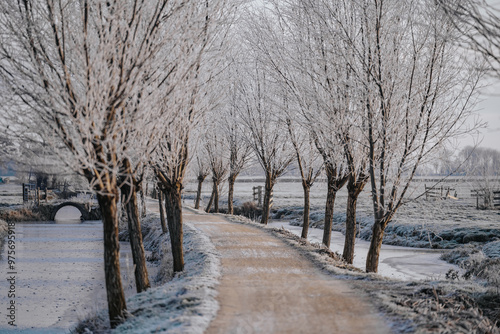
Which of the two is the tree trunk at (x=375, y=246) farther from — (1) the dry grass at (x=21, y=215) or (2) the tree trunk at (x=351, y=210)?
(1) the dry grass at (x=21, y=215)

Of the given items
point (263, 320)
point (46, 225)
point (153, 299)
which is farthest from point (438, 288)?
point (46, 225)

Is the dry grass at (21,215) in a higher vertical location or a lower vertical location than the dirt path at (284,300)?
lower

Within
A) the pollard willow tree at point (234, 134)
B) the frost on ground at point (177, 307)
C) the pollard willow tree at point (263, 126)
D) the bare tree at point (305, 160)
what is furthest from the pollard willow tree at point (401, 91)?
the pollard willow tree at point (234, 134)

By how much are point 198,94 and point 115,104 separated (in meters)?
4.37

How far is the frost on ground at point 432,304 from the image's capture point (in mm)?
5578

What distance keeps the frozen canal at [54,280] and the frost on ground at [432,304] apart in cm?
419

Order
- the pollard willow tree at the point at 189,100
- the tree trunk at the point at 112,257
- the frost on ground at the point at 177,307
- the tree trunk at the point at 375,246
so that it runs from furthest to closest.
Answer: the tree trunk at the point at 375,246 → the pollard willow tree at the point at 189,100 → the tree trunk at the point at 112,257 → the frost on ground at the point at 177,307

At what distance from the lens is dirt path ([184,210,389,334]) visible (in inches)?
221

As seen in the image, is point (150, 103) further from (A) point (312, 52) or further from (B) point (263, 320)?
(A) point (312, 52)

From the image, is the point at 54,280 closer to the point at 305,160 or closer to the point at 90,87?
the point at 305,160

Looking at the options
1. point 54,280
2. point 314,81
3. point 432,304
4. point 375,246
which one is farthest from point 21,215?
point 432,304

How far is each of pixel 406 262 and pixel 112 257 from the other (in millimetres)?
14574

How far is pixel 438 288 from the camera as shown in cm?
742

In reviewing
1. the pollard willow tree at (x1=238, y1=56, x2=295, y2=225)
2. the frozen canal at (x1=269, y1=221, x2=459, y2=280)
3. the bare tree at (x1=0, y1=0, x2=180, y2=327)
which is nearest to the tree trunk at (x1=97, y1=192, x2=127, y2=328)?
the bare tree at (x1=0, y1=0, x2=180, y2=327)
